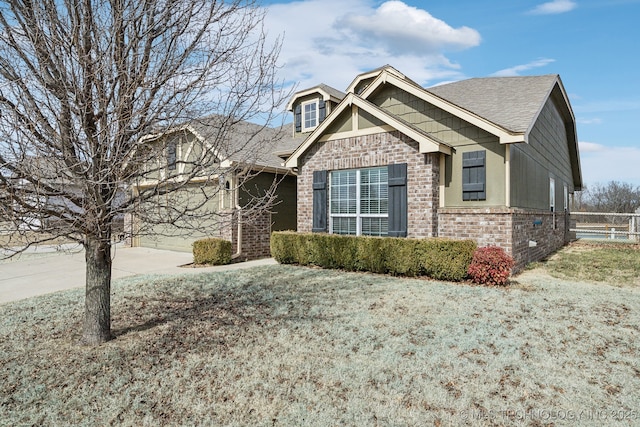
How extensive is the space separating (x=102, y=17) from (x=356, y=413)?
4779mm

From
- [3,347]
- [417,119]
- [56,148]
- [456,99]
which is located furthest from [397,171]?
[3,347]

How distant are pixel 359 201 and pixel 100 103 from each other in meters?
6.97

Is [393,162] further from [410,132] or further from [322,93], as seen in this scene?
[322,93]

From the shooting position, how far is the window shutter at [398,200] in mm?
8914

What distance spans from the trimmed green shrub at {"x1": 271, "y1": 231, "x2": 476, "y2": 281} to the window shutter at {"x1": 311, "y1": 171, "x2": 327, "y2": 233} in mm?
737

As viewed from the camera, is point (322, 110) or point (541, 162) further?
point (322, 110)

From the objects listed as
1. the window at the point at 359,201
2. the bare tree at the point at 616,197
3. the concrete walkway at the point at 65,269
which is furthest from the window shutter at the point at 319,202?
the bare tree at the point at 616,197

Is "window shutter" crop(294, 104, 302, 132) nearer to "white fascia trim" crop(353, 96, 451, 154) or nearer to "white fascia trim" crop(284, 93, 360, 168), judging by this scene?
"white fascia trim" crop(284, 93, 360, 168)

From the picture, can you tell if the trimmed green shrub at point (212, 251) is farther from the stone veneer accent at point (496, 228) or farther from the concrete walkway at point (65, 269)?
the stone veneer accent at point (496, 228)

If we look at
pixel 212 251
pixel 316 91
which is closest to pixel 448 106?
pixel 316 91

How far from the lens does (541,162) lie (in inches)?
457

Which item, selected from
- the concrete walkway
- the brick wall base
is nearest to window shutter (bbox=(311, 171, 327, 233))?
the concrete walkway

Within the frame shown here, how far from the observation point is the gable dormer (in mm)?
13562

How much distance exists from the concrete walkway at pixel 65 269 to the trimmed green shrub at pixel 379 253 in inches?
50.6
